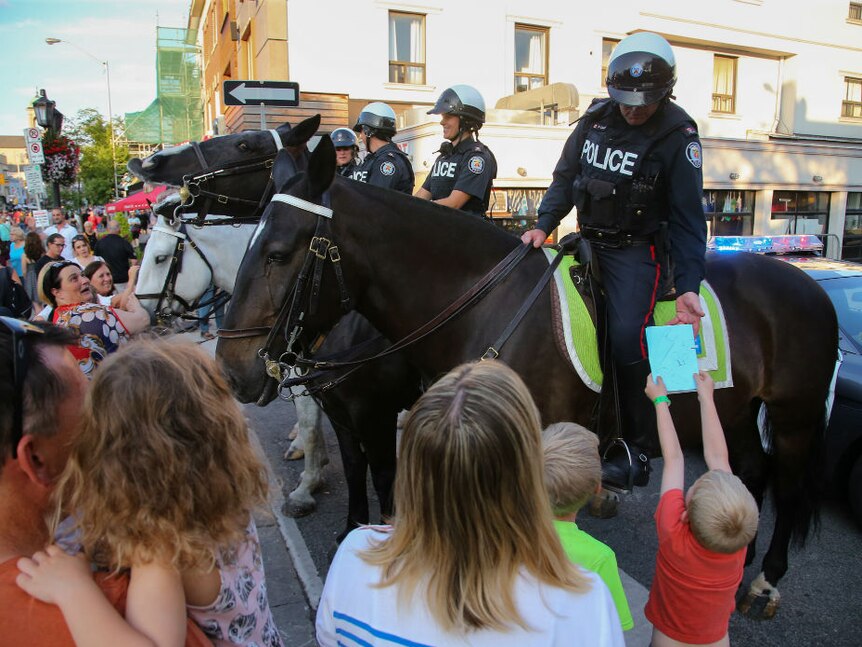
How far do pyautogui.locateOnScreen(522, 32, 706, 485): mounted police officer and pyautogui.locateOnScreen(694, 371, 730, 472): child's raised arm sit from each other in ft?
1.66

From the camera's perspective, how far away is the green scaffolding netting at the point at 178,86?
32.7m

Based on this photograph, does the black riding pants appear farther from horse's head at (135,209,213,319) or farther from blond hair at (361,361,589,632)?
horse's head at (135,209,213,319)

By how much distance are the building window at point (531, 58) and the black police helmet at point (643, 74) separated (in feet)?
53.1

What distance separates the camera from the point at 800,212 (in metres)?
21.1

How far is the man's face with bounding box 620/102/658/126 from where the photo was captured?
305cm

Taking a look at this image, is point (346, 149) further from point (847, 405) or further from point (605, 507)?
point (847, 405)

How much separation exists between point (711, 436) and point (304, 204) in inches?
78.5

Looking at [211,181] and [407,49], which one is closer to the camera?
[211,181]

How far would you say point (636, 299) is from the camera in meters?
3.05

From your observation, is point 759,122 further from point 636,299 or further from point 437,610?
point 437,610

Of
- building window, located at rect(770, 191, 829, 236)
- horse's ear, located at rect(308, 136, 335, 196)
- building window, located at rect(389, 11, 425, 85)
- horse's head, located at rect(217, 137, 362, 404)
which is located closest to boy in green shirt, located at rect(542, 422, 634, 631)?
horse's head, located at rect(217, 137, 362, 404)

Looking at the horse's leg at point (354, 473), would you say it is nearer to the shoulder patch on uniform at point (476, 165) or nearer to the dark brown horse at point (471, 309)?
the dark brown horse at point (471, 309)

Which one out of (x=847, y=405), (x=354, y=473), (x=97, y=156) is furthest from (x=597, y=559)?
(x=97, y=156)

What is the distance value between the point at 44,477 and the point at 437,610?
89cm
